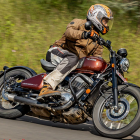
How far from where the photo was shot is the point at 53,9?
9.95m

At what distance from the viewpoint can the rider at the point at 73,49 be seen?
489 centimetres

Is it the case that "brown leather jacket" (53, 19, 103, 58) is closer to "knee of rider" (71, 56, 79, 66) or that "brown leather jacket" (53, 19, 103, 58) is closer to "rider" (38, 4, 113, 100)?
"rider" (38, 4, 113, 100)

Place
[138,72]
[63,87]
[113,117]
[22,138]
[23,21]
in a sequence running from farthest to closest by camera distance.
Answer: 1. [23,21]
2. [138,72]
3. [63,87]
4. [113,117]
5. [22,138]

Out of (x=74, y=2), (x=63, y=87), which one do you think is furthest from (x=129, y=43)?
(x=63, y=87)

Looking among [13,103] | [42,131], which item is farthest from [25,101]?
[42,131]

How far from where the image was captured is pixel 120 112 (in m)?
4.38

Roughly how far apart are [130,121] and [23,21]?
6.25 meters

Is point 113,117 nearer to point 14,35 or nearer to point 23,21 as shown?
point 14,35

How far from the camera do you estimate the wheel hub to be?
14.3 ft

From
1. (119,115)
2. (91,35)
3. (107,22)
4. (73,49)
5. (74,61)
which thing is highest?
(107,22)

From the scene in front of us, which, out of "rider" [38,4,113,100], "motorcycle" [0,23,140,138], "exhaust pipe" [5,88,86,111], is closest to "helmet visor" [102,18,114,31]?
"rider" [38,4,113,100]

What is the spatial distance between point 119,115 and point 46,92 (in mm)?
1171

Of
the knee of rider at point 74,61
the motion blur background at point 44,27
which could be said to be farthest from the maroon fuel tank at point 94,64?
the motion blur background at point 44,27

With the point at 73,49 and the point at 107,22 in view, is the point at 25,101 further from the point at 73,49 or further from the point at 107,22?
the point at 107,22
